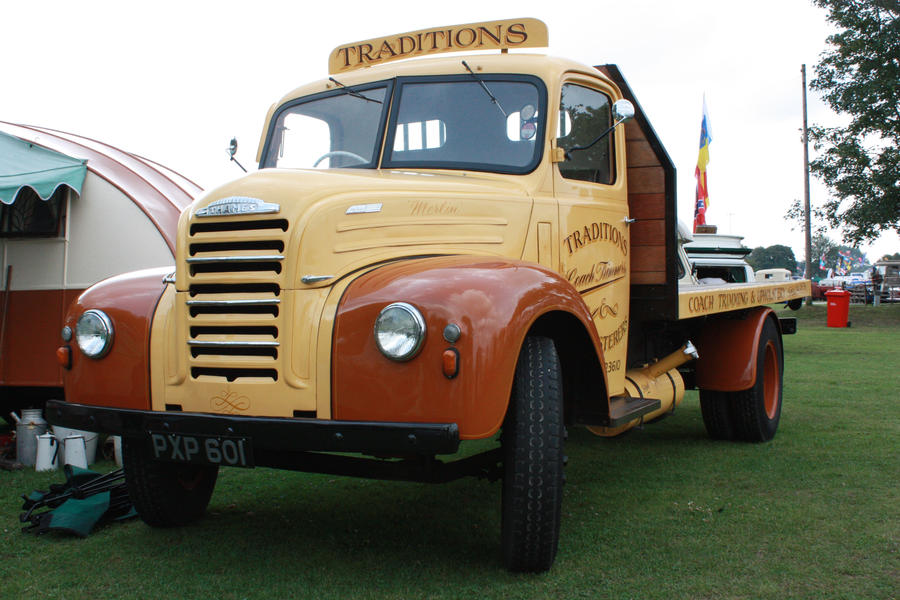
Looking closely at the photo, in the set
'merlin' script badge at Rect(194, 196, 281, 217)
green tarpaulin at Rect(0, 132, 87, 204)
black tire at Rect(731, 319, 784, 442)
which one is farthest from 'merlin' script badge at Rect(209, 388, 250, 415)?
black tire at Rect(731, 319, 784, 442)

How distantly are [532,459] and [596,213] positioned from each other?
6.68ft

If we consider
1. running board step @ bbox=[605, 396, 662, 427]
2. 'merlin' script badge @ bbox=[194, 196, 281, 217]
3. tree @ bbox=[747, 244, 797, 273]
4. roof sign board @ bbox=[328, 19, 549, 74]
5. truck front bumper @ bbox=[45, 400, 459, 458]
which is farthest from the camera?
tree @ bbox=[747, 244, 797, 273]


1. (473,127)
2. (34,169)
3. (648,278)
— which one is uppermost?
(34,169)

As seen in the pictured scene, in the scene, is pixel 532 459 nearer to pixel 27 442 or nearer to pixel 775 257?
pixel 27 442

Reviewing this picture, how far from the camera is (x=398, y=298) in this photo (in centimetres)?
328

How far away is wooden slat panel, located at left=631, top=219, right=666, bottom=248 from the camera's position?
559cm

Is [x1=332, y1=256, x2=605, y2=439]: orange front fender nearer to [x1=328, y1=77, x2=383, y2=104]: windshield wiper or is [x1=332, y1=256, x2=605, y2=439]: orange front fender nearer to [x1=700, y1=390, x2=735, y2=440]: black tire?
[x1=328, y1=77, x2=383, y2=104]: windshield wiper

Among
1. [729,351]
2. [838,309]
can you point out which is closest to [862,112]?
[838,309]

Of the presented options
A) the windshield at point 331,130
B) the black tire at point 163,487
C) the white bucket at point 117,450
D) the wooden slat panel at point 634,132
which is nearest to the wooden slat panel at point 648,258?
the wooden slat panel at point 634,132

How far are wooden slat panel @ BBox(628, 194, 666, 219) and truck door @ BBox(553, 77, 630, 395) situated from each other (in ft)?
→ 0.88

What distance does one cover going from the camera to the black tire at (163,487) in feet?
13.9

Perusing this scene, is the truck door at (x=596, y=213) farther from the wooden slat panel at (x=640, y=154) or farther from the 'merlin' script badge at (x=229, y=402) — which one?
the 'merlin' script badge at (x=229, y=402)

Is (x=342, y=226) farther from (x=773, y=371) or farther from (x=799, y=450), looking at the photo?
(x=773, y=371)

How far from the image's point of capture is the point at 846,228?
2784 centimetres
